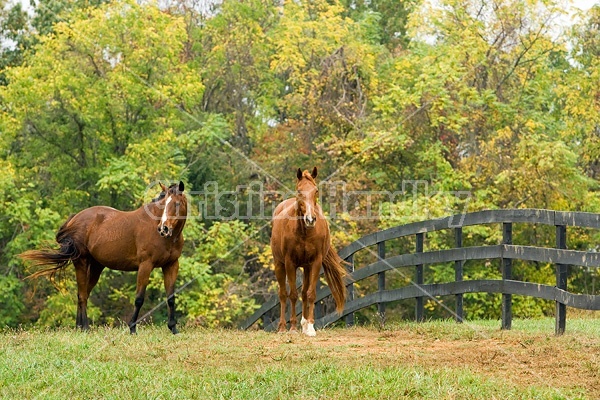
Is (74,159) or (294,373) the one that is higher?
(74,159)

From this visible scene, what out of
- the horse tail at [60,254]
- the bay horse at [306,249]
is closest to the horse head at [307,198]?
the bay horse at [306,249]

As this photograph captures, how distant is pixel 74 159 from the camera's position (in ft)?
94.3

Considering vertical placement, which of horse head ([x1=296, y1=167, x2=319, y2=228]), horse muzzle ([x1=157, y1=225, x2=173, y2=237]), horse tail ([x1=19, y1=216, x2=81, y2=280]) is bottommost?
horse tail ([x1=19, y1=216, x2=81, y2=280])

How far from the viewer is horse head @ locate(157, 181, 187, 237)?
34.8 ft

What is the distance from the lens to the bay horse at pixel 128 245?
425 inches

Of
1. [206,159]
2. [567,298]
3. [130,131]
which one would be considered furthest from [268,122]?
[567,298]

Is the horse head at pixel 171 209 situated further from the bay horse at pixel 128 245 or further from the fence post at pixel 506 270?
the fence post at pixel 506 270

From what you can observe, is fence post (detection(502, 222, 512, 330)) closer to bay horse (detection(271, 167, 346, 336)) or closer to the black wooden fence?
the black wooden fence

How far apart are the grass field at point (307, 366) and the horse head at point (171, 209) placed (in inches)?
57.6

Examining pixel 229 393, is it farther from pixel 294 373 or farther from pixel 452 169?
pixel 452 169

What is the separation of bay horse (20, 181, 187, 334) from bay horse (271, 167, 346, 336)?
136 cm

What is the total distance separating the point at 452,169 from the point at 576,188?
12.2ft

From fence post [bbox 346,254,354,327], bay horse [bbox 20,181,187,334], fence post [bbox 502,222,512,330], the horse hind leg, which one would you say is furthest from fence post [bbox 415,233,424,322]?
the horse hind leg

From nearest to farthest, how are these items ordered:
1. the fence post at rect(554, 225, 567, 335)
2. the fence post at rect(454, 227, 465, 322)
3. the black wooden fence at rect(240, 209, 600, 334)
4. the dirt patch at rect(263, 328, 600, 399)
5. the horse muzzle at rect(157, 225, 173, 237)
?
the dirt patch at rect(263, 328, 600, 399) → the black wooden fence at rect(240, 209, 600, 334) → the fence post at rect(554, 225, 567, 335) → the horse muzzle at rect(157, 225, 173, 237) → the fence post at rect(454, 227, 465, 322)
